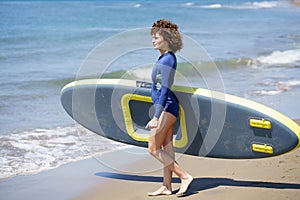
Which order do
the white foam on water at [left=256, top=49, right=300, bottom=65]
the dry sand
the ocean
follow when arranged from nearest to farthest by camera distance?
the dry sand → the ocean → the white foam on water at [left=256, top=49, right=300, bottom=65]

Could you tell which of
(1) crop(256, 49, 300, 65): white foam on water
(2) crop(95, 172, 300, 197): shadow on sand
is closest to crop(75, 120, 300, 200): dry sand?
(2) crop(95, 172, 300, 197): shadow on sand

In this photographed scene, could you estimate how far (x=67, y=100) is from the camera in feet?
18.6

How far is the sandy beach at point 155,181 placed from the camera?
4.62 metres

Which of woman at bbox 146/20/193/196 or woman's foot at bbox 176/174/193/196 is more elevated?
woman at bbox 146/20/193/196

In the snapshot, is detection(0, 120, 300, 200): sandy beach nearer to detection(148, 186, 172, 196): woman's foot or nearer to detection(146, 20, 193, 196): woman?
detection(148, 186, 172, 196): woman's foot

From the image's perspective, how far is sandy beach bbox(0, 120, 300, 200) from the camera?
182 inches

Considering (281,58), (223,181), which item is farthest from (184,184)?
(281,58)

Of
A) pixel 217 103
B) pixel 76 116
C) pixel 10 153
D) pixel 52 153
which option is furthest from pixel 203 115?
pixel 10 153

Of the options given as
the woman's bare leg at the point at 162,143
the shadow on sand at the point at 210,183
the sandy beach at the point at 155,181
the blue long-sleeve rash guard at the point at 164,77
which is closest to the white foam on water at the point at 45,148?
the sandy beach at the point at 155,181

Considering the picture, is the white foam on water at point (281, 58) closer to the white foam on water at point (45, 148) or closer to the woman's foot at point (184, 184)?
the white foam on water at point (45, 148)

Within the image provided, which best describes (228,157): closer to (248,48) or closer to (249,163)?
(249,163)

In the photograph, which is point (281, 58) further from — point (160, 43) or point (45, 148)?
point (160, 43)

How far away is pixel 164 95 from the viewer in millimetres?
4266

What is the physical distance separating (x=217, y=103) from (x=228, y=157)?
52 cm
